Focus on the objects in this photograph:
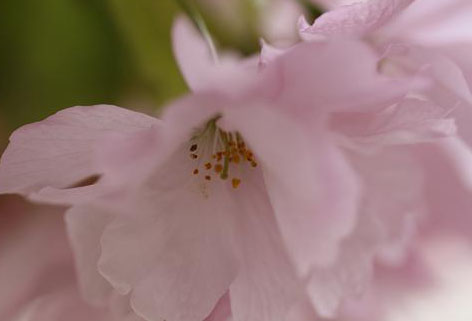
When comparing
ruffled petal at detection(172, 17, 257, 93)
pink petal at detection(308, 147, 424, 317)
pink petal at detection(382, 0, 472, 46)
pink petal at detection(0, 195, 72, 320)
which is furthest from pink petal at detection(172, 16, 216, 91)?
pink petal at detection(0, 195, 72, 320)

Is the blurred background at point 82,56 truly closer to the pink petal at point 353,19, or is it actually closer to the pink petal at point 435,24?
the pink petal at point 435,24

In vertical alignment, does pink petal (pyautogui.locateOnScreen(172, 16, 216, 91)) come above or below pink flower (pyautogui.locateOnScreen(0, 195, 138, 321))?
above

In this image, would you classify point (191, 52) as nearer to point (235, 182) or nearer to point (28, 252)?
point (235, 182)

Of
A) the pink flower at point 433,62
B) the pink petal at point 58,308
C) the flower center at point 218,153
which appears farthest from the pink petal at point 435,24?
the pink petal at point 58,308

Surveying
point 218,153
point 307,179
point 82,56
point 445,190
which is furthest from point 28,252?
point 307,179

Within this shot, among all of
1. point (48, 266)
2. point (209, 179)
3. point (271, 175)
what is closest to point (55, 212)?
point (48, 266)

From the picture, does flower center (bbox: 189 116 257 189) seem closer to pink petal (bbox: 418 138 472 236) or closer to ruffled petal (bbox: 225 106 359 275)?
Answer: ruffled petal (bbox: 225 106 359 275)

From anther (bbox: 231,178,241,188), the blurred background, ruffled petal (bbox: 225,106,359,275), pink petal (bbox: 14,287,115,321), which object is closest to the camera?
ruffled petal (bbox: 225,106,359,275)
